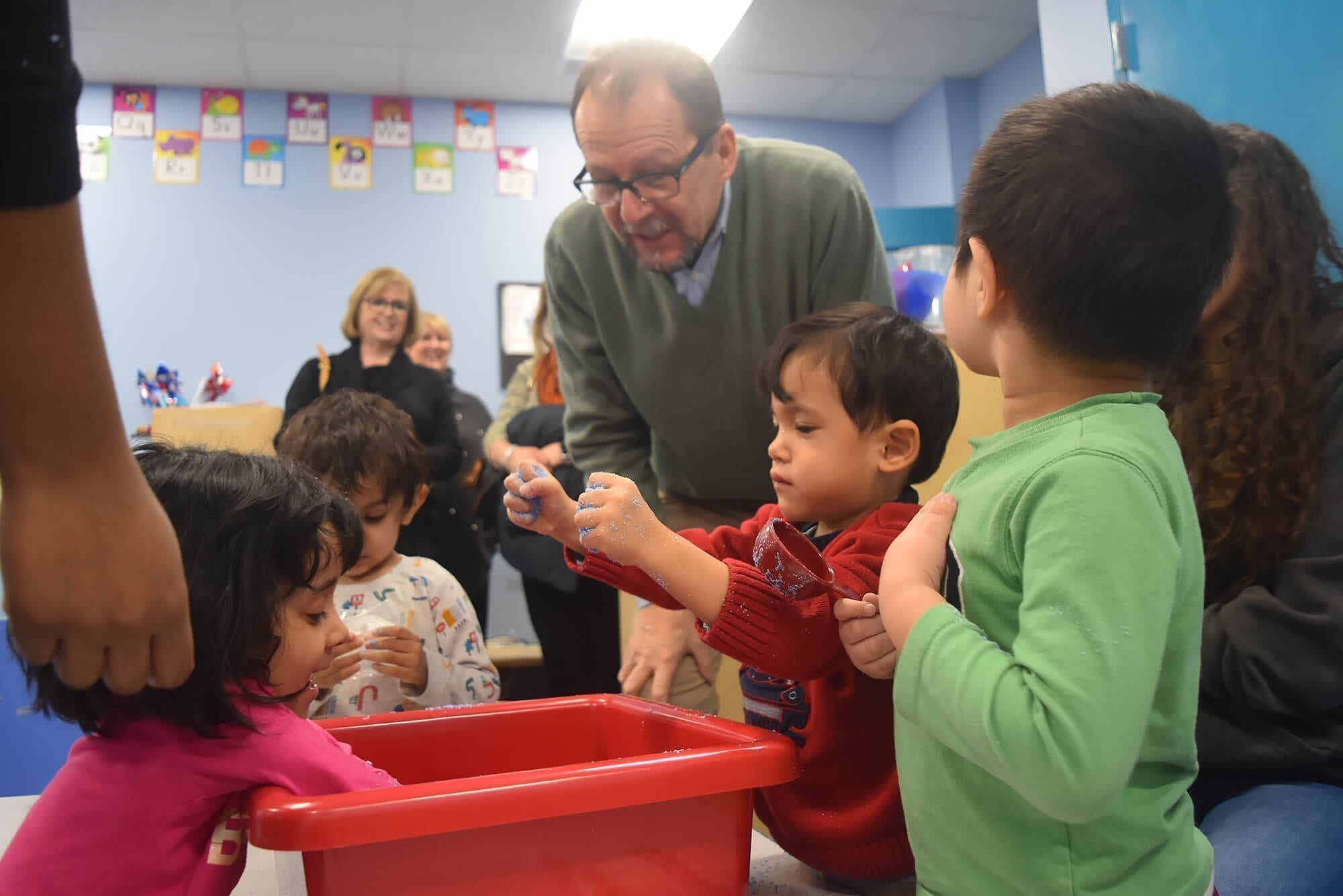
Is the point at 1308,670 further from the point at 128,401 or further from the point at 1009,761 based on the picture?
the point at 128,401

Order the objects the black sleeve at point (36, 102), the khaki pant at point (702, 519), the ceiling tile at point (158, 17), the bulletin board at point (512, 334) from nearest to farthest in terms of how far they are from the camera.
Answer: the black sleeve at point (36, 102) → the khaki pant at point (702, 519) → the ceiling tile at point (158, 17) → the bulletin board at point (512, 334)

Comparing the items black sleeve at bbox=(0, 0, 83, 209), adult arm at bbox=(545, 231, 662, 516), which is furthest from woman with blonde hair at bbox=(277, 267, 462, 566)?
black sleeve at bbox=(0, 0, 83, 209)

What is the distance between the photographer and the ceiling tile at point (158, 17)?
3508mm

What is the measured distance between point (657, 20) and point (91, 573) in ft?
12.0

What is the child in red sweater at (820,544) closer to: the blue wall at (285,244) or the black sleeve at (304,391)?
the black sleeve at (304,391)

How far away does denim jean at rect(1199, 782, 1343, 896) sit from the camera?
0.88 m

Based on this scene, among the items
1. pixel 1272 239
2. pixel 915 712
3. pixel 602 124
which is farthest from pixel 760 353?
pixel 915 712

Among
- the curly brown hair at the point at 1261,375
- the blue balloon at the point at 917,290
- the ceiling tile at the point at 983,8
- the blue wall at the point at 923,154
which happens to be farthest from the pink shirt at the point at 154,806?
the blue wall at the point at 923,154

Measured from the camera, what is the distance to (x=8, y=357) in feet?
1.62

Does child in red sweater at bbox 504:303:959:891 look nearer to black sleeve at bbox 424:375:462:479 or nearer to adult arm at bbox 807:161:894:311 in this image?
adult arm at bbox 807:161:894:311

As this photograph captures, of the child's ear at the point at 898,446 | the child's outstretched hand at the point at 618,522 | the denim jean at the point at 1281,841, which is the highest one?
the child's ear at the point at 898,446

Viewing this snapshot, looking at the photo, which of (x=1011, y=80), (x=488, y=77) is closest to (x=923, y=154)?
(x=1011, y=80)

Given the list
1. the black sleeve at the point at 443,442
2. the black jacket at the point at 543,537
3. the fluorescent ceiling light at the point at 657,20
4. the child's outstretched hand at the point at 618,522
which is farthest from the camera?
the fluorescent ceiling light at the point at 657,20

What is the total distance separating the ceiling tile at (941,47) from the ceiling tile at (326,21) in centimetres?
196
